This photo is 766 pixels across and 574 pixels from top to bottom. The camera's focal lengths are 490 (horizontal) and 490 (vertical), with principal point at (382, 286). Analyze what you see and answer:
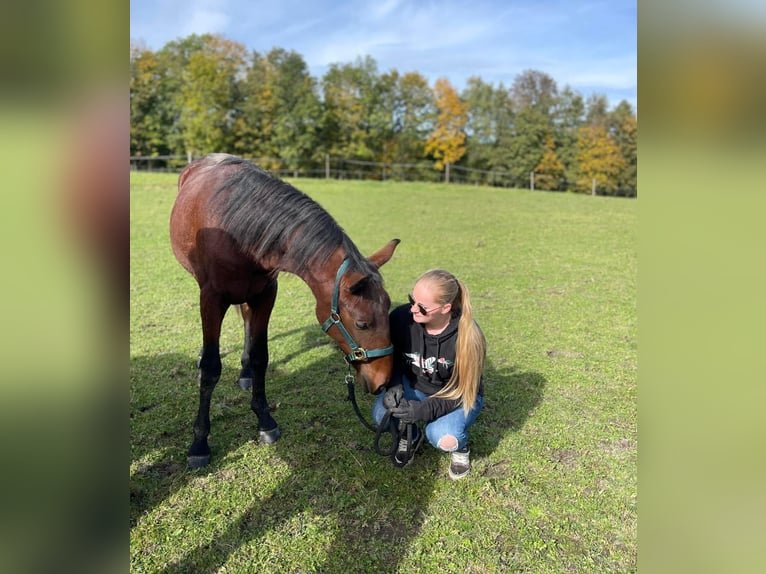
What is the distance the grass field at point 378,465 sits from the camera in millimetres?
2461

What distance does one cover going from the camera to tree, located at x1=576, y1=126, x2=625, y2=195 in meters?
31.6

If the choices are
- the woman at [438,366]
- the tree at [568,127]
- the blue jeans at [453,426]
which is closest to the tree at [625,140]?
the tree at [568,127]

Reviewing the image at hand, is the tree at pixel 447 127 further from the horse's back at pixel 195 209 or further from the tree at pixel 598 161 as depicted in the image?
the horse's back at pixel 195 209

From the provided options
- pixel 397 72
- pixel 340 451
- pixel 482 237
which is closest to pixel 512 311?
pixel 340 451

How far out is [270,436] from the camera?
3457 millimetres

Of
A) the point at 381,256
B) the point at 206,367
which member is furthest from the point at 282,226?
the point at 206,367

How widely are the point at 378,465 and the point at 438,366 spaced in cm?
77

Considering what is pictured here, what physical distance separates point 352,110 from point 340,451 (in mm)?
36243

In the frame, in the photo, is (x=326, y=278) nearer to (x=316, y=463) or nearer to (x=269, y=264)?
(x=269, y=264)
